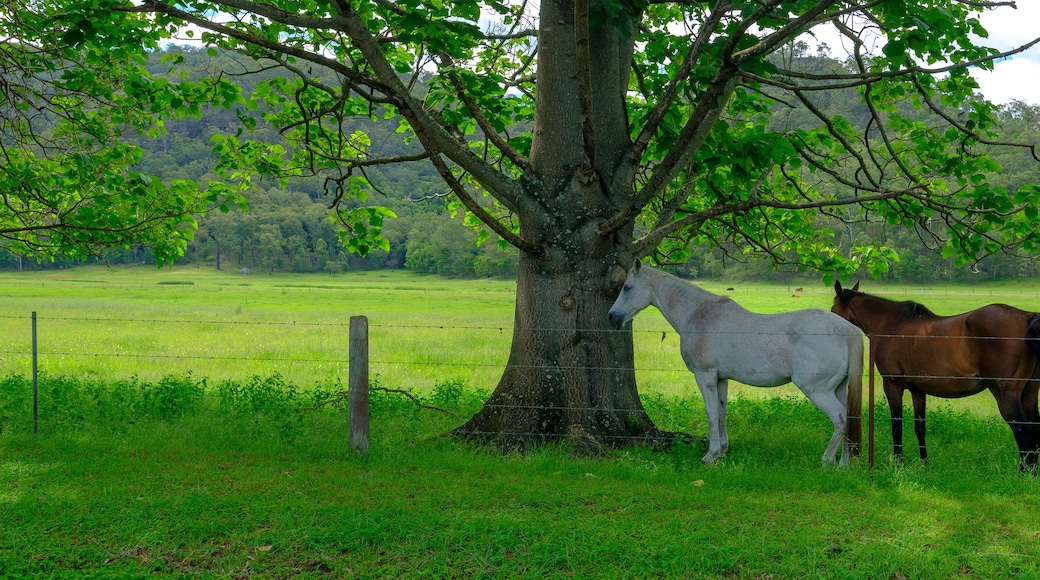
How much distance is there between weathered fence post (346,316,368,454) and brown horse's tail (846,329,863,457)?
5.00 meters

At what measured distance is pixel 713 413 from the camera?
832 cm

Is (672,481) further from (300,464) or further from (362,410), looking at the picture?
(300,464)

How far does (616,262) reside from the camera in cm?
899

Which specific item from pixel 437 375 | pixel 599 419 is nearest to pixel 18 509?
pixel 599 419

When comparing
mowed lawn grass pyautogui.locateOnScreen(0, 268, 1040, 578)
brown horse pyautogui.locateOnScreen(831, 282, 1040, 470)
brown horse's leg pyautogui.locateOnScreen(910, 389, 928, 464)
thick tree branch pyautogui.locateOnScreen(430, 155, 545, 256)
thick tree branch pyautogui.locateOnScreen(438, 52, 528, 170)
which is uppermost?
thick tree branch pyautogui.locateOnScreen(438, 52, 528, 170)

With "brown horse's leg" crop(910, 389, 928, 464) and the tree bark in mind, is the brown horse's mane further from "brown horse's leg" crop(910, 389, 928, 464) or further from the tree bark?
the tree bark

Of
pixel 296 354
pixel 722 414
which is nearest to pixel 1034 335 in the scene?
pixel 722 414

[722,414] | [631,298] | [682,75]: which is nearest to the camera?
[682,75]

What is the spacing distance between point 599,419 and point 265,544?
14.0 feet

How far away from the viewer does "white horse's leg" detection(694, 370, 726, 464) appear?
827 centimetres

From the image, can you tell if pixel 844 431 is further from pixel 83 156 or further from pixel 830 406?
pixel 83 156

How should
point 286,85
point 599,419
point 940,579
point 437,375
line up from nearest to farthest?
point 940,579 < point 599,419 < point 286,85 < point 437,375

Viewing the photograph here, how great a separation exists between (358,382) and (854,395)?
5112 millimetres

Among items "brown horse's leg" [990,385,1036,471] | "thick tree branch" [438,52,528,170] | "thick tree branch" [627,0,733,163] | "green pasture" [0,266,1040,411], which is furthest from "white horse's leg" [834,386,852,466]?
"thick tree branch" [438,52,528,170]
